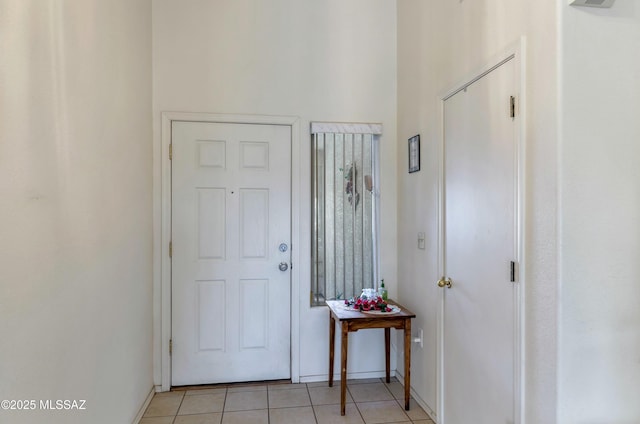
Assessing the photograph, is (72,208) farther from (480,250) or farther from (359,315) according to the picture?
(480,250)

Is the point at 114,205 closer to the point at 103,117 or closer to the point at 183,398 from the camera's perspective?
the point at 103,117

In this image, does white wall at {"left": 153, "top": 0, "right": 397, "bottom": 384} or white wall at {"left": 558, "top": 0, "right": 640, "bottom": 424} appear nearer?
white wall at {"left": 558, "top": 0, "right": 640, "bottom": 424}

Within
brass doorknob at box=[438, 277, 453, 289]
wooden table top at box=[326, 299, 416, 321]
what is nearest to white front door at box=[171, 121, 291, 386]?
wooden table top at box=[326, 299, 416, 321]

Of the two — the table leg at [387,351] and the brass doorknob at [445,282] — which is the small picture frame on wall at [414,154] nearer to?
the brass doorknob at [445,282]

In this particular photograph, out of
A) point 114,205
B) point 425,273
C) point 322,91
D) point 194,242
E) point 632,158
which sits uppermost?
point 322,91

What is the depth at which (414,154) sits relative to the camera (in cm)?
256

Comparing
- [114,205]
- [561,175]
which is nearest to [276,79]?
[114,205]

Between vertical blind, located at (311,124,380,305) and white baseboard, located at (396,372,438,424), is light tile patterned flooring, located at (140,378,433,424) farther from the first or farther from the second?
vertical blind, located at (311,124,380,305)

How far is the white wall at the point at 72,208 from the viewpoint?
1.12 metres

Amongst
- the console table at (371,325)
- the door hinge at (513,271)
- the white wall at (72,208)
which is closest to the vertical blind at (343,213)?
the console table at (371,325)

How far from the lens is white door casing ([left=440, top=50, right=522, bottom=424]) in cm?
155

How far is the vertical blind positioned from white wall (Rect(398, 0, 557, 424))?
0.27 metres

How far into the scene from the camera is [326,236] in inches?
114

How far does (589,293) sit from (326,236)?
6.13 feet
